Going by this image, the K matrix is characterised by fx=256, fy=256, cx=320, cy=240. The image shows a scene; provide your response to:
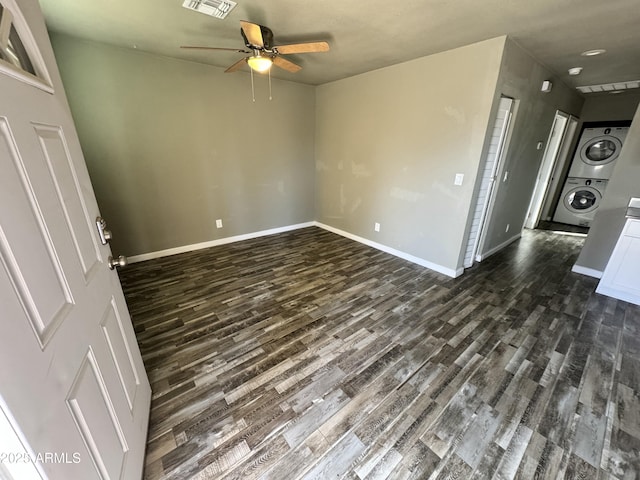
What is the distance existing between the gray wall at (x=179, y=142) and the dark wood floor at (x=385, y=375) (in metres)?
0.86

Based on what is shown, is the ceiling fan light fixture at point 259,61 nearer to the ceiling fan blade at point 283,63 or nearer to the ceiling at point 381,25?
the ceiling fan blade at point 283,63

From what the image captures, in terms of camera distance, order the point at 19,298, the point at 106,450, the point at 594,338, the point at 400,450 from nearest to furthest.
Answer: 1. the point at 19,298
2. the point at 106,450
3. the point at 400,450
4. the point at 594,338

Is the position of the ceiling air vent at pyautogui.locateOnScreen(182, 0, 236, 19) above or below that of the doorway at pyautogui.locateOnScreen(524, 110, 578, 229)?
above

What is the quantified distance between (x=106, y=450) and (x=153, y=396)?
2.56ft

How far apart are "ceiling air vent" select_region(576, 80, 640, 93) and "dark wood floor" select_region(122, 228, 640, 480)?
8.92 feet

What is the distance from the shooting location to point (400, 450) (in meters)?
1.33

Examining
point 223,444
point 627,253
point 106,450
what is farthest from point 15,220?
point 627,253

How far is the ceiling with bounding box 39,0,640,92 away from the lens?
183 cm

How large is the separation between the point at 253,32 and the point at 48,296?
210cm

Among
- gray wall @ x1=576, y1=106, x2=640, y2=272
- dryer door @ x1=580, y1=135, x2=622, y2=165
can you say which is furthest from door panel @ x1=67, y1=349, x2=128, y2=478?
dryer door @ x1=580, y1=135, x2=622, y2=165

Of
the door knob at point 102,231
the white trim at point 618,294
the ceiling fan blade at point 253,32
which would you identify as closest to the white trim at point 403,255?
the white trim at point 618,294

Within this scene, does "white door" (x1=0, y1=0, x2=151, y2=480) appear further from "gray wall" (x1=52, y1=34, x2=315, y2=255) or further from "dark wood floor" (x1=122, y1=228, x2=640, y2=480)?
"gray wall" (x1=52, y1=34, x2=315, y2=255)

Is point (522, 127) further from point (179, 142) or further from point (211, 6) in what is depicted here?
point (179, 142)

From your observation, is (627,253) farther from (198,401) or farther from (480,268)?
(198,401)
